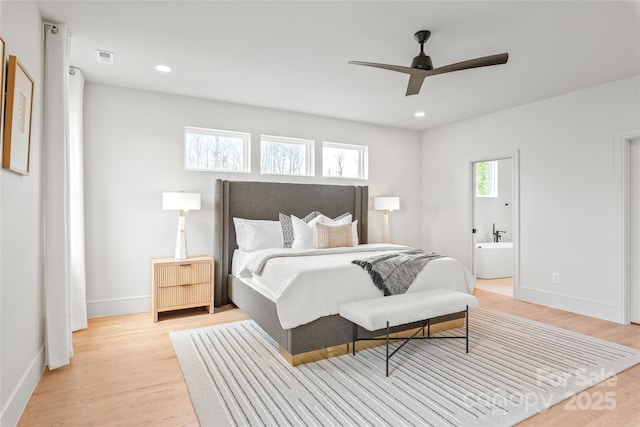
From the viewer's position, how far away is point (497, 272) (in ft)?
19.8

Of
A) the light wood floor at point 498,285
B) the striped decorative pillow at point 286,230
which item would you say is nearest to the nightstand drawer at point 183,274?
the striped decorative pillow at point 286,230

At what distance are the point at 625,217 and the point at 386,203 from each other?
9.46ft

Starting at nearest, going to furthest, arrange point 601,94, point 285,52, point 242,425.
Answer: point 242,425
point 285,52
point 601,94

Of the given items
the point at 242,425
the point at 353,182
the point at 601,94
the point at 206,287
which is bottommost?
the point at 242,425

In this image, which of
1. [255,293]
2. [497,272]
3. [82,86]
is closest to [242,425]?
[255,293]

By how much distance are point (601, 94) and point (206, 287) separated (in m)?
5.07

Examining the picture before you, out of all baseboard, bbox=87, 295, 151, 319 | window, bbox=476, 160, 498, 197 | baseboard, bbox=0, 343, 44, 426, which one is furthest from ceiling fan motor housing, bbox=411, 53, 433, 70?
window, bbox=476, 160, 498, 197

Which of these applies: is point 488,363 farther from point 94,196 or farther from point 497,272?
point 94,196

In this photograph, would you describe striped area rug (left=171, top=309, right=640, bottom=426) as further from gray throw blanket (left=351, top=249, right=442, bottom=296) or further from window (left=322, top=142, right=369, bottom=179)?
window (left=322, top=142, right=369, bottom=179)

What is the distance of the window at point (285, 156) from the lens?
194 inches

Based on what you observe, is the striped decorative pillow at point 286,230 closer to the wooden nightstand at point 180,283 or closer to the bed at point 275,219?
the bed at point 275,219

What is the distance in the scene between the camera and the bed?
8.94ft

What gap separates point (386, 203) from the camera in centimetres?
550

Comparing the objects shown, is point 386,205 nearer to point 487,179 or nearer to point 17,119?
point 487,179
